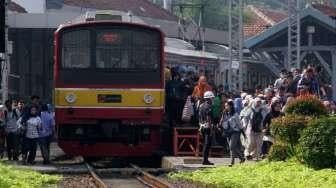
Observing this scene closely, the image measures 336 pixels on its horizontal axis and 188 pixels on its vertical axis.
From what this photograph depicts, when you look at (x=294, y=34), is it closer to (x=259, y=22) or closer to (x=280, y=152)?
(x=280, y=152)

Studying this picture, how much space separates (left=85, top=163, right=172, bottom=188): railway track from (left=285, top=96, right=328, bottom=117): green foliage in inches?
118

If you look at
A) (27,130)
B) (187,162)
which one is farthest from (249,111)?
(27,130)

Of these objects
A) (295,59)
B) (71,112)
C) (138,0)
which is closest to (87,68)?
(71,112)

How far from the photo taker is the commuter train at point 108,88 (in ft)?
82.3

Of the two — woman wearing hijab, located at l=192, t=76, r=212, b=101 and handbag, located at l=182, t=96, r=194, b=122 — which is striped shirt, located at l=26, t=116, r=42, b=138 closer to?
handbag, located at l=182, t=96, r=194, b=122

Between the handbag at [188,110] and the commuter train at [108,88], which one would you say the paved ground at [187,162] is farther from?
the handbag at [188,110]

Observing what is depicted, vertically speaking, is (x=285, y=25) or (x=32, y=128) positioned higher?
(x=285, y=25)

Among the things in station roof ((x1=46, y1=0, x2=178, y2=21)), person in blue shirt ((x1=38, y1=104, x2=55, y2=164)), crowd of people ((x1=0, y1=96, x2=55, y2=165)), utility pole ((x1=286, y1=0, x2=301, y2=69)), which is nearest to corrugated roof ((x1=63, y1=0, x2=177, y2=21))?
station roof ((x1=46, y1=0, x2=178, y2=21))

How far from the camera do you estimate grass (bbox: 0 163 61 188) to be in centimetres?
1648

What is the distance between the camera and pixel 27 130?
25.5m

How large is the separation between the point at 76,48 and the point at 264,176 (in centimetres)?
900

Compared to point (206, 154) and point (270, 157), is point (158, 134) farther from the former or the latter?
point (270, 157)

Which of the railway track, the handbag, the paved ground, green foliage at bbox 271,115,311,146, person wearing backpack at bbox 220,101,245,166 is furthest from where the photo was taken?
the handbag

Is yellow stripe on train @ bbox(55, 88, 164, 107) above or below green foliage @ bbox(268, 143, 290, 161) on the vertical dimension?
above
